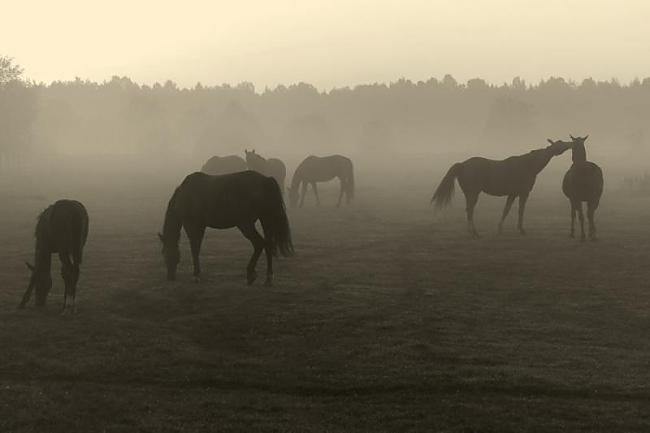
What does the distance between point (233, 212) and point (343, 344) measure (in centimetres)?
581

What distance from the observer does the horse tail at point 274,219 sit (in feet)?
51.2

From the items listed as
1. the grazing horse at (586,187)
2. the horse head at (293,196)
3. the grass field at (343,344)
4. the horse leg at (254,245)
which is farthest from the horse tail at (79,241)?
the horse head at (293,196)

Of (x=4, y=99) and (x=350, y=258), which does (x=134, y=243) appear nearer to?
(x=350, y=258)

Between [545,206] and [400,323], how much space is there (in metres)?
25.3

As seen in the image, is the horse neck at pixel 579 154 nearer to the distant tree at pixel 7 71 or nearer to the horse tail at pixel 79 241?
the horse tail at pixel 79 241

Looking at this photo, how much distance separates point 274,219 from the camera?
616 inches

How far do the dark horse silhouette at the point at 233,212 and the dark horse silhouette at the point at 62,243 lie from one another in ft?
8.55

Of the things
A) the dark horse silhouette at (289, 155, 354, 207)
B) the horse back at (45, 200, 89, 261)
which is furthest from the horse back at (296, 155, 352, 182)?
the horse back at (45, 200, 89, 261)

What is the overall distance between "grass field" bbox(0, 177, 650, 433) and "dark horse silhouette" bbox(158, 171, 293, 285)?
914mm

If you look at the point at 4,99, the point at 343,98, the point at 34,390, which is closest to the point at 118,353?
the point at 34,390

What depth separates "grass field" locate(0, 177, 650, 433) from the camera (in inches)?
333

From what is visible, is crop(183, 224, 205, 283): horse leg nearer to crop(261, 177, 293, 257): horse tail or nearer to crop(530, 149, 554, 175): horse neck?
crop(261, 177, 293, 257): horse tail

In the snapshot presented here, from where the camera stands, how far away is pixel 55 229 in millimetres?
13383

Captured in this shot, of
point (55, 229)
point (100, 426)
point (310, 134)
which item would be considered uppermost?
point (310, 134)
